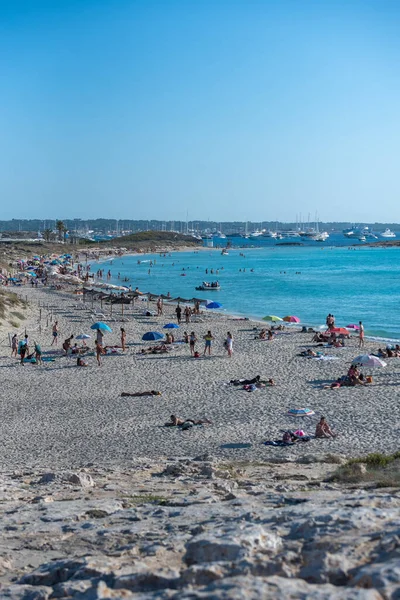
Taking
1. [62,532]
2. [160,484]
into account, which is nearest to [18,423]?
[160,484]

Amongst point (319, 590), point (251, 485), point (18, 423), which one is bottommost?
point (18, 423)

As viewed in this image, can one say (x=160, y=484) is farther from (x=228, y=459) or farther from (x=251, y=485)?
(x=228, y=459)

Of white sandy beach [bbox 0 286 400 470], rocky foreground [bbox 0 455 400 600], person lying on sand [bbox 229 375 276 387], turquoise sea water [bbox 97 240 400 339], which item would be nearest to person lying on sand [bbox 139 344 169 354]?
white sandy beach [bbox 0 286 400 470]

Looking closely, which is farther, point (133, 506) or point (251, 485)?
point (251, 485)

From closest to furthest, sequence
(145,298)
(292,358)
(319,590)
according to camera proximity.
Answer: (319,590) → (292,358) → (145,298)

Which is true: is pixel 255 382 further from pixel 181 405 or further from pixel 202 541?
pixel 202 541

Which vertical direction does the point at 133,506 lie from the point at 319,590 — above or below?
below

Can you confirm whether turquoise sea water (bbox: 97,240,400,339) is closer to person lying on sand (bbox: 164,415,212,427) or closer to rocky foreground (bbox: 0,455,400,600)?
person lying on sand (bbox: 164,415,212,427)
